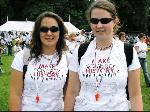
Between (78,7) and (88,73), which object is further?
(78,7)

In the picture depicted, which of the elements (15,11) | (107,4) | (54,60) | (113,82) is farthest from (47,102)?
(15,11)

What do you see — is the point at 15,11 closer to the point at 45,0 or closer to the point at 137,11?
the point at 45,0

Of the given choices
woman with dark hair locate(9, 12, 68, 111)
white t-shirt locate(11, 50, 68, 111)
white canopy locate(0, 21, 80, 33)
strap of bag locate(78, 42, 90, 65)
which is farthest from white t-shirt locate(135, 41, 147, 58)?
white canopy locate(0, 21, 80, 33)

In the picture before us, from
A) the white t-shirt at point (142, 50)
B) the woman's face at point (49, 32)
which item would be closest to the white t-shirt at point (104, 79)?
the woman's face at point (49, 32)

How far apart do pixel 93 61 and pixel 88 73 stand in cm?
11

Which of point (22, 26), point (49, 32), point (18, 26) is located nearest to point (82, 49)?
point (49, 32)

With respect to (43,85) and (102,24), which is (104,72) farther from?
(43,85)

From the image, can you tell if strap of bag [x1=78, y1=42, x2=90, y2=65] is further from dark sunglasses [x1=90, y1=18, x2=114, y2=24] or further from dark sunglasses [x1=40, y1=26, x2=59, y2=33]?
dark sunglasses [x1=40, y1=26, x2=59, y2=33]

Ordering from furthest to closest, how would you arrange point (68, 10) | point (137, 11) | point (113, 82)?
point (137, 11), point (68, 10), point (113, 82)

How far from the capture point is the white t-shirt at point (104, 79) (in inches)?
139

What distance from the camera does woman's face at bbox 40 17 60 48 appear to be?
411cm

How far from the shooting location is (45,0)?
66625 mm

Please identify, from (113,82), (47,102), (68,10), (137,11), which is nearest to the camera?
(113,82)

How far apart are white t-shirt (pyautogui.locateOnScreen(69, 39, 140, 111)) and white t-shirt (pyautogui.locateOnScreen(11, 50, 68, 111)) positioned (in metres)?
0.37
